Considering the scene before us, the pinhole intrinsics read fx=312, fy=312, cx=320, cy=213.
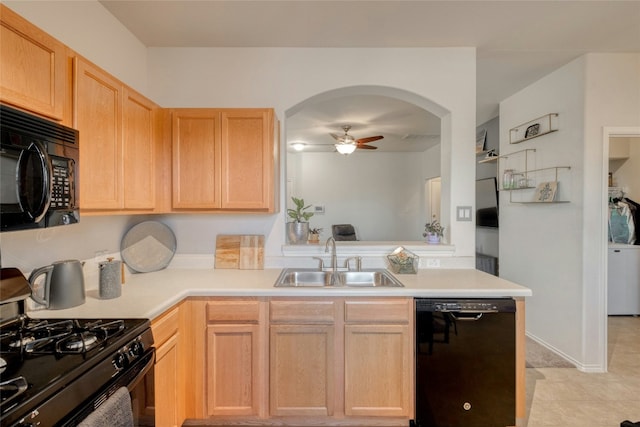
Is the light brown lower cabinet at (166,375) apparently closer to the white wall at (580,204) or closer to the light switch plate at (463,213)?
the light switch plate at (463,213)

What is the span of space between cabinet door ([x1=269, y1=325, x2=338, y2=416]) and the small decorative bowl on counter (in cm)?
74

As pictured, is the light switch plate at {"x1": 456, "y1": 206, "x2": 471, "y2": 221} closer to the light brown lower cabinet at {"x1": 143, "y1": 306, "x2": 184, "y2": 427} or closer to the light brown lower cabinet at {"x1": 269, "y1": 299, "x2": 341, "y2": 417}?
the light brown lower cabinet at {"x1": 269, "y1": 299, "x2": 341, "y2": 417}

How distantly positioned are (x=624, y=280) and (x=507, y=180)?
223 centimetres

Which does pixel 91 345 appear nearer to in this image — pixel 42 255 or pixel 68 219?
pixel 68 219

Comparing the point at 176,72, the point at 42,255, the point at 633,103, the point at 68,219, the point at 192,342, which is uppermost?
the point at 176,72

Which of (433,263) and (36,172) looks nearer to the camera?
(36,172)

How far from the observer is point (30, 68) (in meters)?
1.25

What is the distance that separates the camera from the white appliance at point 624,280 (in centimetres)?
402

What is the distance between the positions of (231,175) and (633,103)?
339 cm

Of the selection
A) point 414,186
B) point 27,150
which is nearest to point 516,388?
point 27,150

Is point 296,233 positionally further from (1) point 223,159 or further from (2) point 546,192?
(2) point 546,192

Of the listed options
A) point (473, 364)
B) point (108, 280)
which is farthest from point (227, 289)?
point (473, 364)

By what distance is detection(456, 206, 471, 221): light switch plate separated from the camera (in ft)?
8.42

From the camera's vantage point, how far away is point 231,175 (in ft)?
7.30
